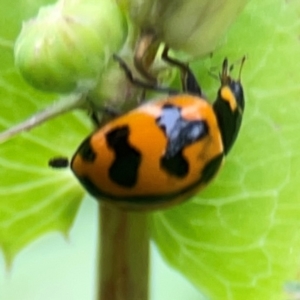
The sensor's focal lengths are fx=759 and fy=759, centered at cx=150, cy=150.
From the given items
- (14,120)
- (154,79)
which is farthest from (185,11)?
(14,120)

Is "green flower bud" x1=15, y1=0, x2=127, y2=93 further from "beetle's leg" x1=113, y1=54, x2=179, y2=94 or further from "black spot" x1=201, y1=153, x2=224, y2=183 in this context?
"black spot" x1=201, y1=153, x2=224, y2=183

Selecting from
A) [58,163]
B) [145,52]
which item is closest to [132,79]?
[145,52]

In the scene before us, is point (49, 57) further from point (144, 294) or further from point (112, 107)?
point (144, 294)

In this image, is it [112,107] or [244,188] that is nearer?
[112,107]

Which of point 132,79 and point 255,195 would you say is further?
point 255,195

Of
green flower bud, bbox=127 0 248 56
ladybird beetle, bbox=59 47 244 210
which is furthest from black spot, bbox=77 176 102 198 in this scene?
green flower bud, bbox=127 0 248 56

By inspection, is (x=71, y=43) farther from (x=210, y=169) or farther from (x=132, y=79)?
(x=210, y=169)
